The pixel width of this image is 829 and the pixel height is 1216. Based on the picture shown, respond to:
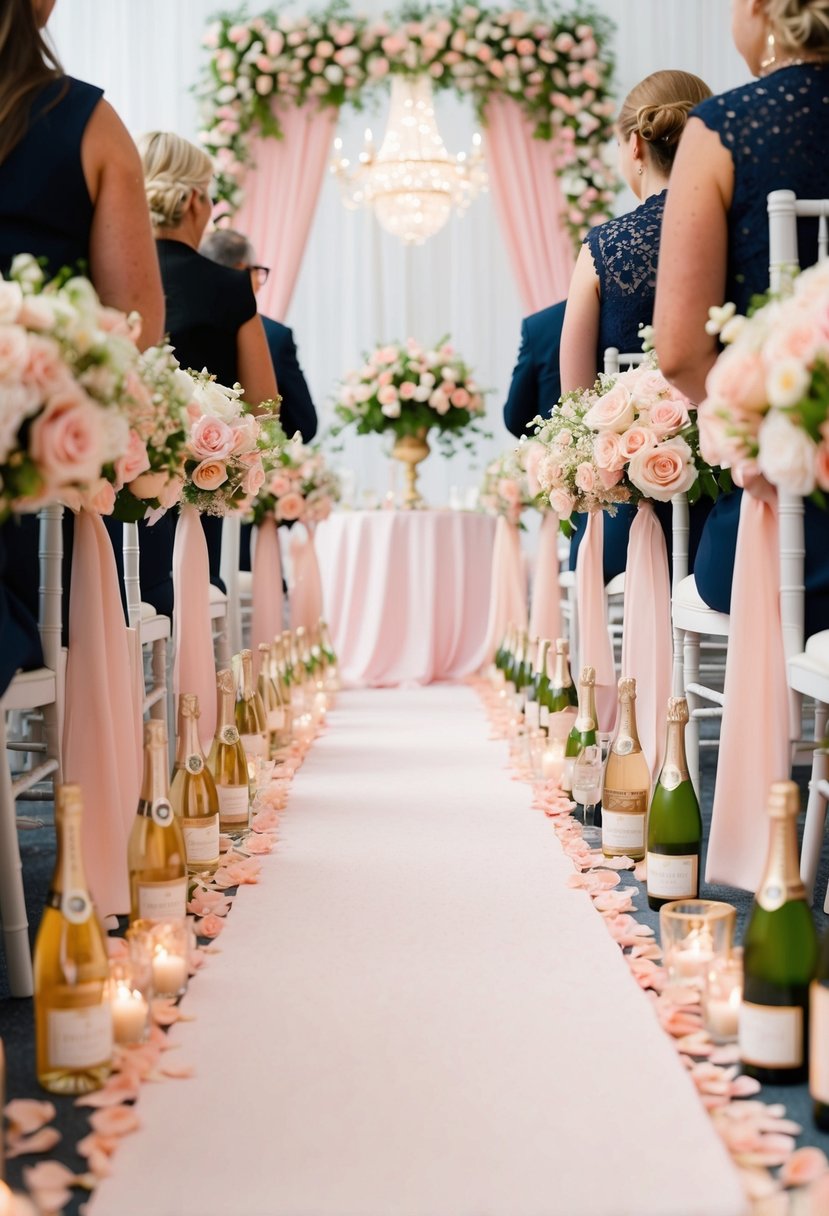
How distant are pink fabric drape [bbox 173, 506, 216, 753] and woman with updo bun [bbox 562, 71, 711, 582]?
1017 mm

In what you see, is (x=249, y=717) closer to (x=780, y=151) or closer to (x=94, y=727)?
(x=94, y=727)

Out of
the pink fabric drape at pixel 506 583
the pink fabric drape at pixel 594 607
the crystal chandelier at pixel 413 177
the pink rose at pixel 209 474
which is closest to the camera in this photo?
the pink rose at pixel 209 474

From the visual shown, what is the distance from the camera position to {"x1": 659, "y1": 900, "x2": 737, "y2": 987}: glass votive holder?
1.71 m

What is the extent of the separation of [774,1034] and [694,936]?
0.22 meters

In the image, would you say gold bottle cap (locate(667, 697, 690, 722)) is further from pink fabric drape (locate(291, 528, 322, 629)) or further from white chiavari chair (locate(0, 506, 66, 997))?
pink fabric drape (locate(291, 528, 322, 629))

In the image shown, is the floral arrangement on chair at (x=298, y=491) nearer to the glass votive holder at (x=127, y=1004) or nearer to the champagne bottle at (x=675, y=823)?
the champagne bottle at (x=675, y=823)

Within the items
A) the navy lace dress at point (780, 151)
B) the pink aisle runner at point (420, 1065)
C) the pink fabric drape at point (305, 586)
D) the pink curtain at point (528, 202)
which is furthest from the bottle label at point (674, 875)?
the pink curtain at point (528, 202)

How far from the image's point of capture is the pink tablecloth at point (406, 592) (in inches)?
247

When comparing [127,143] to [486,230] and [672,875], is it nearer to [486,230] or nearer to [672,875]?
[672,875]

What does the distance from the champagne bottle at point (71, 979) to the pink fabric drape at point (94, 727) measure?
614mm

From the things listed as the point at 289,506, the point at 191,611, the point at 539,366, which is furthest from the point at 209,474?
the point at 289,506

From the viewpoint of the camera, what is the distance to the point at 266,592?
204 inches

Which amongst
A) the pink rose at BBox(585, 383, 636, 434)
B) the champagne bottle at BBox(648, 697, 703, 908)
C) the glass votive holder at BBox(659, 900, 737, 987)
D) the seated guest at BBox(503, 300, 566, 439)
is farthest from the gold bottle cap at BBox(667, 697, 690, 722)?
the seated guest at BBox(503, 300, 566, 439)

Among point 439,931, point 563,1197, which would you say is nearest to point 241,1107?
point 563,1197
